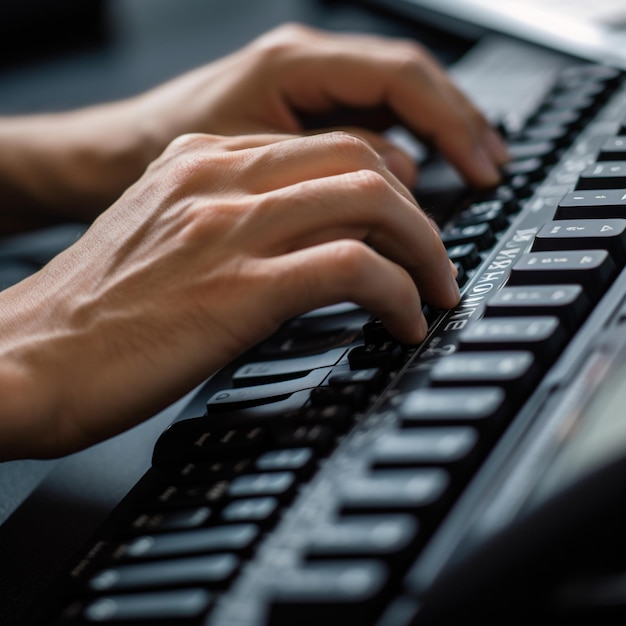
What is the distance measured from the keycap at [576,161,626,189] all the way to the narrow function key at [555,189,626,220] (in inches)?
0.5

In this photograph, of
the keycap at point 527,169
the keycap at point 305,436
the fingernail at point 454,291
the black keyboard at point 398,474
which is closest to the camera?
the black keyboard at point 398,474

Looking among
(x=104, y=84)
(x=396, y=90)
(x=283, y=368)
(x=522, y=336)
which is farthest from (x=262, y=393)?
(x=104, y=84)

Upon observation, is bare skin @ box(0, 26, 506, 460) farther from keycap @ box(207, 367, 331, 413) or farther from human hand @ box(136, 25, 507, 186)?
human hand @ box(136, 25, 507, 186)

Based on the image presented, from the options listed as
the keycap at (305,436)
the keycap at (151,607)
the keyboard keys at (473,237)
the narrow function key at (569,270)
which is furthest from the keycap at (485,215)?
the keycap at (151,607)

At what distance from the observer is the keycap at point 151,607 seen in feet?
1.14

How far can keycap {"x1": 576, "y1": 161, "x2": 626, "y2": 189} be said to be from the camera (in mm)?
571

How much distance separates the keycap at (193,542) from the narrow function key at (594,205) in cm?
27

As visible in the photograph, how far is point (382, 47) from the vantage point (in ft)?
2.70

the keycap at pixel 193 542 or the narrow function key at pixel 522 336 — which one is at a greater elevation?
the narrow function key at pixel 522 336

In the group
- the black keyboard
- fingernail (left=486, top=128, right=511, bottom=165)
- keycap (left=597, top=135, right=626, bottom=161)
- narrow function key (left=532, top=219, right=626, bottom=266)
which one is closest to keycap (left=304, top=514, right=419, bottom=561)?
the black keyboard

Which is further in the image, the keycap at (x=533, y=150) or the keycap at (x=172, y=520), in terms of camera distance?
the keycap at (x=533, y=150)

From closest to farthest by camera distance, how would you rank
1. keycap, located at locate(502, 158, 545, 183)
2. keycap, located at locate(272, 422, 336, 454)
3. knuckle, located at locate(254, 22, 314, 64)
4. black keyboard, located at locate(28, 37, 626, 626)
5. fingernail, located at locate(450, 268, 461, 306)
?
black keyboard, located at locate(28, 37, 626, 626), keycap, located at locate(272, 422, 336, 454), fingernail, located at locate(450, 268, 461, 306), keycap, located at locate(502, 158, 545, 183), knuckle, located at locate(254, 22, 314, 64)

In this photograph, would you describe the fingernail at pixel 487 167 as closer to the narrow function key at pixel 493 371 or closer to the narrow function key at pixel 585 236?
the narrow function key at pixel 585 236

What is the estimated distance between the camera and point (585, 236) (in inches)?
19.9
